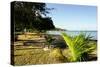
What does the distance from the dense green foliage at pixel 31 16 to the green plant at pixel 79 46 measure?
29cm

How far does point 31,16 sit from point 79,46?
695mm

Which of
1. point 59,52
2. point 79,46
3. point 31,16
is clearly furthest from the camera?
point 79,46

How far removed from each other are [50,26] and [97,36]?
65cm

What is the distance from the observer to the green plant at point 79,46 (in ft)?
8.33

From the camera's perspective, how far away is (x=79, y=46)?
2592 millimetres

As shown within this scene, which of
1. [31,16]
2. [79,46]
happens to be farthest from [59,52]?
[31,16]

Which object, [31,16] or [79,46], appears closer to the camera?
[31,16]

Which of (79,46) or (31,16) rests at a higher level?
(31,16)

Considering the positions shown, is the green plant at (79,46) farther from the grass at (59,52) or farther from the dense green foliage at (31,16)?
the dense green foliage at (31,16)

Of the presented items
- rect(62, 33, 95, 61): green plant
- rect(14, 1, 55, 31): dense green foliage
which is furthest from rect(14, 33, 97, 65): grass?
rect(14, 1, 55, 31): dense green foliage

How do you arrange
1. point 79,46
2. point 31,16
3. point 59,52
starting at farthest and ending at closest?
1. point 79,46
2. point 59,52
3. point 31,16

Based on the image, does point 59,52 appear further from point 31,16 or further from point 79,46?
point 31,16

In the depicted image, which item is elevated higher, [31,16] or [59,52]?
[31,16]

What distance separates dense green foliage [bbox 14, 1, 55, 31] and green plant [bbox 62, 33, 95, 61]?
29 cm
